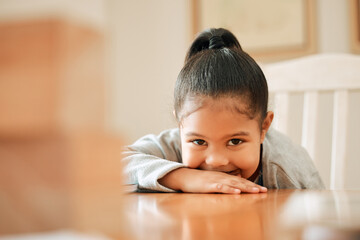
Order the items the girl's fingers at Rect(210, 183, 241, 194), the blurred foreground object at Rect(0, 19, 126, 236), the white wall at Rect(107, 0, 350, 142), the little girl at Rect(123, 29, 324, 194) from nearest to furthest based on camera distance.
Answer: the blurred foreground object at Rect(0, 19, 126, 236) → the girl's fingers at Rect(210, 183, 241, 194) → the little girl at Rect(123, 29, 324, 194) → the white wall at Rect(107, 0, 350, 142)

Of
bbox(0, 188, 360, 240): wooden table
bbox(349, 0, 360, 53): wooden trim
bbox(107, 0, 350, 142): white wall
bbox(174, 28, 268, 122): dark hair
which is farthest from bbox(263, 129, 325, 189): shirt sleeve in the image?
bbox(107, 0, 350, 142): white wall

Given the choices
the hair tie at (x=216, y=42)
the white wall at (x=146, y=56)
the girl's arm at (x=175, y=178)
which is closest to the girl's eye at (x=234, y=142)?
the girl's arm at (x=175, y=178)

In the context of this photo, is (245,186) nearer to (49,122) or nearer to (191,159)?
(191,159)

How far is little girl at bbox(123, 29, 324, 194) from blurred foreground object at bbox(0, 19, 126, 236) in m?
0.55

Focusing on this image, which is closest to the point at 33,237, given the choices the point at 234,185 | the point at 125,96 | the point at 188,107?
the point at 234,185

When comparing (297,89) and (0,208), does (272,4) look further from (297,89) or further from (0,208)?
(0,208)

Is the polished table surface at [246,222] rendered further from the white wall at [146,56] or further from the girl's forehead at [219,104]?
the white wall at [146,56]

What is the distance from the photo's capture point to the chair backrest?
1156 mm

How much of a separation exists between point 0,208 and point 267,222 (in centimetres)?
21

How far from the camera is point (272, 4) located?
6.48 ft

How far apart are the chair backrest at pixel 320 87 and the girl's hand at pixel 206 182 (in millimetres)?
524

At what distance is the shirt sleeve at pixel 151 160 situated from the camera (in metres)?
0.75

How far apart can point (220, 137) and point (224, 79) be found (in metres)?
0.13

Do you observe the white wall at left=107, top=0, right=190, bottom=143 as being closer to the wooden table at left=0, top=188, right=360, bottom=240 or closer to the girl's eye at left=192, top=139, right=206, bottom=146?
the girl's eye at left=192, top=139, right=206, bottom=146
